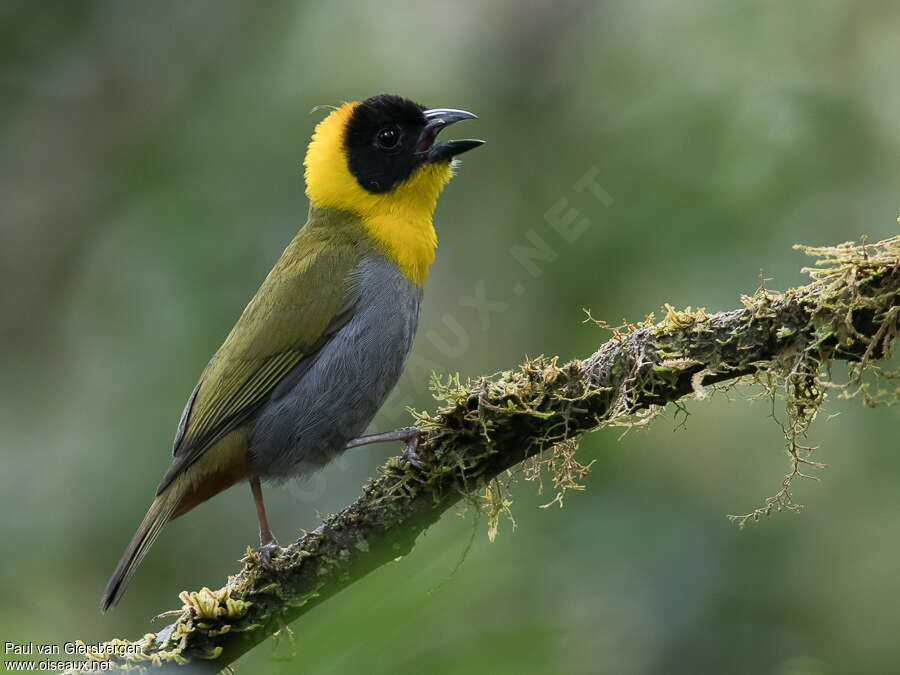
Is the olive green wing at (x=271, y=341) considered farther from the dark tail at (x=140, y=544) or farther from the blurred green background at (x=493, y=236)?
the blurred green background at (x=493, y=236)

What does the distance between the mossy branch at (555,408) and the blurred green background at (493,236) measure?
0.62 ft

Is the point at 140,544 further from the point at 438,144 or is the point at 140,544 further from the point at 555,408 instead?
the point at 438,144

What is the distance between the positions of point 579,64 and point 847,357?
3226 millimetres

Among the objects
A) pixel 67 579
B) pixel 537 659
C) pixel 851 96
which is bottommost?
pixel 537 659

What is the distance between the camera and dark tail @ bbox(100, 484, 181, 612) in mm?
3135

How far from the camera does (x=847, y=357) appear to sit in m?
2.18

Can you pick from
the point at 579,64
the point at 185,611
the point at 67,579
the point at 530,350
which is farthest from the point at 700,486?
the point at 67,579

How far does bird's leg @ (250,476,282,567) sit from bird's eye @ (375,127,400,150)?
5.72 ft

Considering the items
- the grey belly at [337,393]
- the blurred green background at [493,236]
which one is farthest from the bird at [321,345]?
the blurred green background at [493,236]

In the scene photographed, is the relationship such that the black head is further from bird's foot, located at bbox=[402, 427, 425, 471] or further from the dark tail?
bird's foot, located at bbox=[402, 427, 425, 471]

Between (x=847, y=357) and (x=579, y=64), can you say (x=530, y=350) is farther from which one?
(x=847, y=357)

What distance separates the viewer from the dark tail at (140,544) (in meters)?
3.13

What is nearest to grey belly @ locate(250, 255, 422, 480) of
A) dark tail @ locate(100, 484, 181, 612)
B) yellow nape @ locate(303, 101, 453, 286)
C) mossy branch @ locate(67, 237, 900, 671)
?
yellow nape @ locate(303, 101, 453, 286)

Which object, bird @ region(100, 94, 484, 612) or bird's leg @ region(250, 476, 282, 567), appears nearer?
bird's leg @ region(250, 476, 282, 567)
